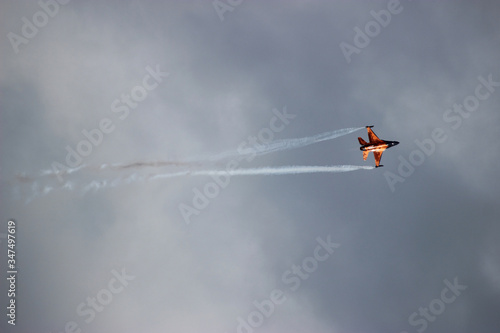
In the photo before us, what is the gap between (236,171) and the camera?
8838 centimetres

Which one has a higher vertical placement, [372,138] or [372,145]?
[372,138]

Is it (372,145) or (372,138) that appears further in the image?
(372,138)

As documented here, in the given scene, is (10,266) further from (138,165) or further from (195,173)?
(195,173)

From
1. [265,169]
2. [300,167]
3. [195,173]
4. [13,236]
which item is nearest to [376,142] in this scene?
[300,167]

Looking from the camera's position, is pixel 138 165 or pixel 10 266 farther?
pixel 138 165

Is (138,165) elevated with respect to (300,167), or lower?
elevated

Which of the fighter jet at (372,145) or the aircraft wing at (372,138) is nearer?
the fighter jet at (372,145)

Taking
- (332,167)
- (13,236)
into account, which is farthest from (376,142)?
(13,236)

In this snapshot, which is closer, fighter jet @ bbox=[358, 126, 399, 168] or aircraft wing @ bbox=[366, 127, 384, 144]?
fighter jet @ bbox=[358, 126, 399, 168]

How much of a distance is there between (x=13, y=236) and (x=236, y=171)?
42095mm

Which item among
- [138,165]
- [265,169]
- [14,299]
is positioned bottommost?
[14,299]

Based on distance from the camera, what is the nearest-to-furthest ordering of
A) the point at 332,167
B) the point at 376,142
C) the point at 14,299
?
1. the point at 14,299
2. the point at 332,167
3. the point at 376,142

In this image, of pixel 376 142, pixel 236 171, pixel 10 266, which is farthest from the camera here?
pixel 376 142

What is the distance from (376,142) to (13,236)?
7841cm
